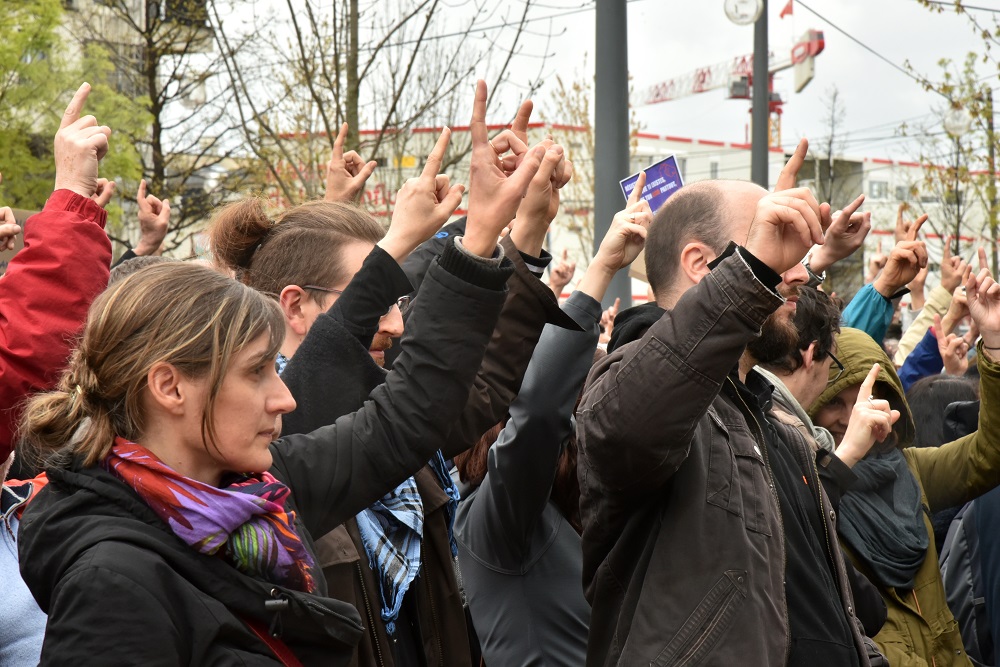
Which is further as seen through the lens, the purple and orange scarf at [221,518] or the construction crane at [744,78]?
the construction crane at [744,78]

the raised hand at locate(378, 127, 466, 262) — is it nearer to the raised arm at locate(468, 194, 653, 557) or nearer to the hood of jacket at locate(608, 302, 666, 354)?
the hood of jacket at locate(608, 302, 666, 354)

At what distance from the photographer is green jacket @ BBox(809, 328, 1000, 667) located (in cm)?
397

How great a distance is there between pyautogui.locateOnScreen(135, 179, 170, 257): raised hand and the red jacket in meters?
1.84

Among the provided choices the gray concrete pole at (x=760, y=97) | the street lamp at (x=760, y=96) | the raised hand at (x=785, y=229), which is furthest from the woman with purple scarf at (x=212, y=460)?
the gray concrete pole at (x=760, y=97)

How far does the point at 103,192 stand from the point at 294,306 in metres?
0.61

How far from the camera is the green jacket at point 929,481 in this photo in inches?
156

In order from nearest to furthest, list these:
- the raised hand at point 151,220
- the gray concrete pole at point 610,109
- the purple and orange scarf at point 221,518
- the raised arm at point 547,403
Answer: the purple and orange scarf at point 221,518 → the raised arm at point 547,403 → the raised hand at point 151,220 → the gray concrete pole at point 610,109

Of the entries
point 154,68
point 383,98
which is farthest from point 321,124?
point 154,68

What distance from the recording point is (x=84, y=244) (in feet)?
8.46

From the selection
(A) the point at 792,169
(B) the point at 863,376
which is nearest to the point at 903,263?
(B) the point at 863,376

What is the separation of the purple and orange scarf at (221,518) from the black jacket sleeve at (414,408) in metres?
0.32

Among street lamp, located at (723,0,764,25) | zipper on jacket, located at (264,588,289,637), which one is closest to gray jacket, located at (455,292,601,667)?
zipper on jacket, located at (264,588,289,637)

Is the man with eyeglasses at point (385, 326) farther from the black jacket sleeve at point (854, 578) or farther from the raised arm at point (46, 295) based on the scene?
the black jacket sleeve at point (854, 578)

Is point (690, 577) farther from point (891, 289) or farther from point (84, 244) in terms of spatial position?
point (891, 289)
